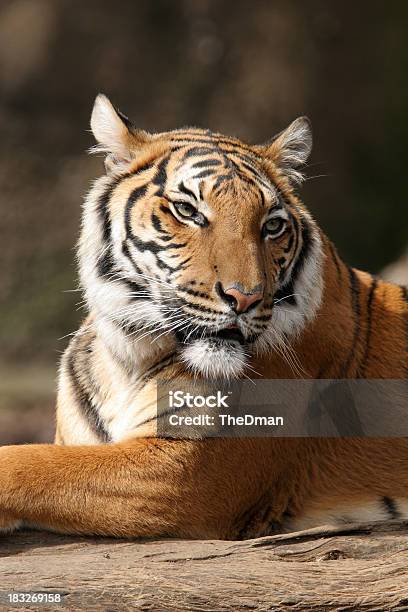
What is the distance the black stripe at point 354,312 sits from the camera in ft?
13.3

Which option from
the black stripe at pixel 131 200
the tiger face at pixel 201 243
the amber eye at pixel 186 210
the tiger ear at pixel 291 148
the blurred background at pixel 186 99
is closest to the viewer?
the tiger face at pixel 201 243

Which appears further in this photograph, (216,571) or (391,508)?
(391,508)

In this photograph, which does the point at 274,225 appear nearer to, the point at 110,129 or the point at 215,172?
the point at 215,172

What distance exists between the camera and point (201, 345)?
356 cm

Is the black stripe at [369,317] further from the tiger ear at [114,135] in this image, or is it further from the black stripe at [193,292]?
the tiger ear at [114,135]

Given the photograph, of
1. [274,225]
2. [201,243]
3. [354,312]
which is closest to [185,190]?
[201,243]

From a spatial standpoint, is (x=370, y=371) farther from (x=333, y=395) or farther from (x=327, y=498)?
(x=327, y=498)

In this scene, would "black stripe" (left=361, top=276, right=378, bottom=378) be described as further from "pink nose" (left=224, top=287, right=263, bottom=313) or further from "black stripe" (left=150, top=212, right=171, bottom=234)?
"black stripe" (left=150, top=212, right=171, bottom=234)

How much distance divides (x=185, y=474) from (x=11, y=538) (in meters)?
0.66

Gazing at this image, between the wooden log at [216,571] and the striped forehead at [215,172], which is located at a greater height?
the striped forehead at [215,172]

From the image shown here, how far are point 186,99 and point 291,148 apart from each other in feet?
19.0

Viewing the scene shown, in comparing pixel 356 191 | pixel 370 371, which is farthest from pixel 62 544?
pixel 356 191

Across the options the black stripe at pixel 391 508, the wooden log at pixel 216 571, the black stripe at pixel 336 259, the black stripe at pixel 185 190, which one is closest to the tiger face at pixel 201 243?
the black stripe at pixel 185 190

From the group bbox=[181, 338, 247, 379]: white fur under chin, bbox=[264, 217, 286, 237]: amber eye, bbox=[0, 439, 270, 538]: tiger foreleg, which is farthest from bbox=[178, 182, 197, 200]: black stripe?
bbox=[0, 439, 270, 538]: tiger foreleg
